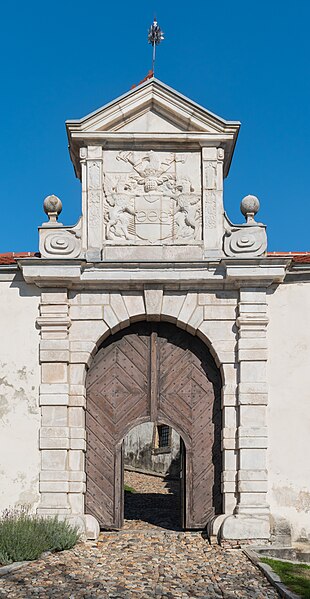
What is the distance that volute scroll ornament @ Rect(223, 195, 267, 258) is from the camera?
11406mm

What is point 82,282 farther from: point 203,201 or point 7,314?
point 203,201

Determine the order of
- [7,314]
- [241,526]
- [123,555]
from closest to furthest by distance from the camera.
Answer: [123,555], [241,526], [7,314]

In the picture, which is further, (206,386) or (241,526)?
(206,386)

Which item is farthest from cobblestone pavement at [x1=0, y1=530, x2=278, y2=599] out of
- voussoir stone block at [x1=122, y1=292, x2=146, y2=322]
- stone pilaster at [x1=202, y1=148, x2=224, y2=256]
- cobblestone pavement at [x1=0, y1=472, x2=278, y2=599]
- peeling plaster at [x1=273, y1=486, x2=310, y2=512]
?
stone pilaster at [x1=202, y1=148, x2=224, y2=256]

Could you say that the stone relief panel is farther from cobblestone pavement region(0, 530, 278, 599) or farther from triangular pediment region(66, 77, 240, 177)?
cobblestone pavement region(0, 530, 278, 599)

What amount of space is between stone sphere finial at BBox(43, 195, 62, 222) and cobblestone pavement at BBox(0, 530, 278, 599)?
14.6 ft

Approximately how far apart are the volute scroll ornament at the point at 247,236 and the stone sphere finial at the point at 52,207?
2.39 m

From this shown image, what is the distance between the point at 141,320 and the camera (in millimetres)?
11656

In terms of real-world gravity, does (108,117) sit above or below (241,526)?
above

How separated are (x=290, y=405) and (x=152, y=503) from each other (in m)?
5.58

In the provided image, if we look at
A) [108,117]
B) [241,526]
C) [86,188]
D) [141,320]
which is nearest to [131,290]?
[141,320]

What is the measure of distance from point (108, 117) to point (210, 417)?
14.6 ft

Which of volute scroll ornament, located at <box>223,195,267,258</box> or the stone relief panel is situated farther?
the stone relief panel

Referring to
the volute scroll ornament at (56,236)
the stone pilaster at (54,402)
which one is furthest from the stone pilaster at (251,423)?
the volute scroll ornament at (56,236)
